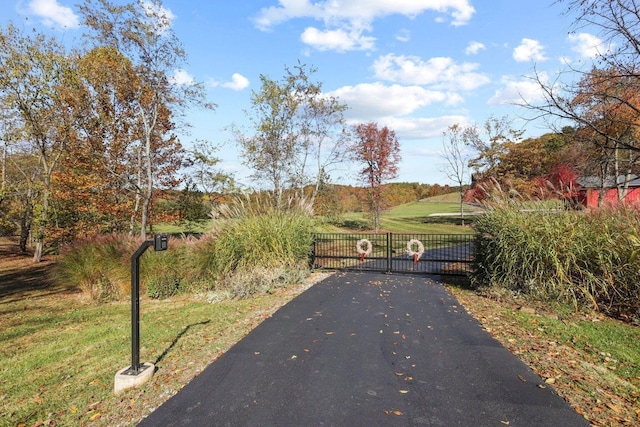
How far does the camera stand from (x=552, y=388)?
3129 millimetres

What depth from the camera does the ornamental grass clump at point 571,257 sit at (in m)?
5.35

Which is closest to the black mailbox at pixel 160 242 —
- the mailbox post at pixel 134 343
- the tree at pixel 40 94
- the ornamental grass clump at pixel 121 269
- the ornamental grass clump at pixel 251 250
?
the mailbox post at pixel 134 343

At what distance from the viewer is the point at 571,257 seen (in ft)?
18.6

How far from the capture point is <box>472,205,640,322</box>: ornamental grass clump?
17.6 ft

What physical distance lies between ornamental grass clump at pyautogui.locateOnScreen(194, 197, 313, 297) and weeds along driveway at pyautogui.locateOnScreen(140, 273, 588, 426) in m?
2.41

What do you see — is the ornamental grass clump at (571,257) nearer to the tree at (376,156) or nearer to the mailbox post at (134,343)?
the mailbox post at (134,343)

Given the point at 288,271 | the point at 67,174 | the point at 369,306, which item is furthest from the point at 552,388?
the point at 67,174

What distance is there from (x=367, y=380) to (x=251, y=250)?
511cm

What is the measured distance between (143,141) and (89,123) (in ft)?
5.84

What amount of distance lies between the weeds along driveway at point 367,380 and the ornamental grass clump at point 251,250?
241 cm

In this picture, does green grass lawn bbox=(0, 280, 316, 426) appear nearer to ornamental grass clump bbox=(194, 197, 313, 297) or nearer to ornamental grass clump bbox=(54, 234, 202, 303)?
ornamental grass clump bbox=(54, 234, 202, 303)

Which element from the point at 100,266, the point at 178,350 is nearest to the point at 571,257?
the point at 178,350

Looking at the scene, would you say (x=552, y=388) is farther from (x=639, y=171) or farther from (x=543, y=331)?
(x=639, y=171)

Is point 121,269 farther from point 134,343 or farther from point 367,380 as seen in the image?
point 367,380
